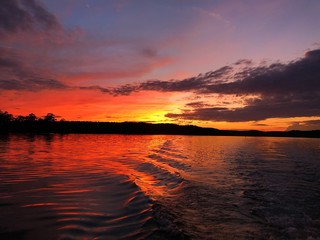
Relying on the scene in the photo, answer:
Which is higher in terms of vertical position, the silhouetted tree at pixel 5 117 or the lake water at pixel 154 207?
the silhouetted tree at pixel 5 117

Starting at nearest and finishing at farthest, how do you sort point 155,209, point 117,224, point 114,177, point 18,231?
point 18,231 → point 117,224 → point 155,209 → point 114,177

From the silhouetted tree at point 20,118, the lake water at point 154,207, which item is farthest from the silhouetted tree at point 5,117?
the lake water at point 154,207

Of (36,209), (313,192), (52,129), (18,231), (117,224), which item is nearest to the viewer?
(18,231)

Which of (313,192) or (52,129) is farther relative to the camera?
(52,129)

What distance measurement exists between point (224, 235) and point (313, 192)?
32.1ft

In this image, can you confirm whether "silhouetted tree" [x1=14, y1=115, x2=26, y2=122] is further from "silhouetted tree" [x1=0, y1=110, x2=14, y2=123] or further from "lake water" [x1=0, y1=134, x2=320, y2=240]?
"lake water" [x1=0, y1=134, x2=320, y2=240]

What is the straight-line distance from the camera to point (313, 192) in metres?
15.7

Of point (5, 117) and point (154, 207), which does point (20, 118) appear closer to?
point (5, 117)

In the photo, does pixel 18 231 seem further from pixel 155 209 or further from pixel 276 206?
pixel 276 206

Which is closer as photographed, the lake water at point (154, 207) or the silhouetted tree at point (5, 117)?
the lake water at point (154, 207)

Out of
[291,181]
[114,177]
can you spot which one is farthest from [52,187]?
[291,181]

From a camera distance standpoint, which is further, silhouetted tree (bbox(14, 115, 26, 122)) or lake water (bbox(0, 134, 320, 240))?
silhouetted tree (bbox(14, 115, 26, 122))

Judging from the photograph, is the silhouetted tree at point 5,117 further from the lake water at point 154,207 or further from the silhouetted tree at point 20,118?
the lake water at point 154,207

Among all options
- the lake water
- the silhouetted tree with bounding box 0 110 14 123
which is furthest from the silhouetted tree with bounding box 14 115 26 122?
the lake water
